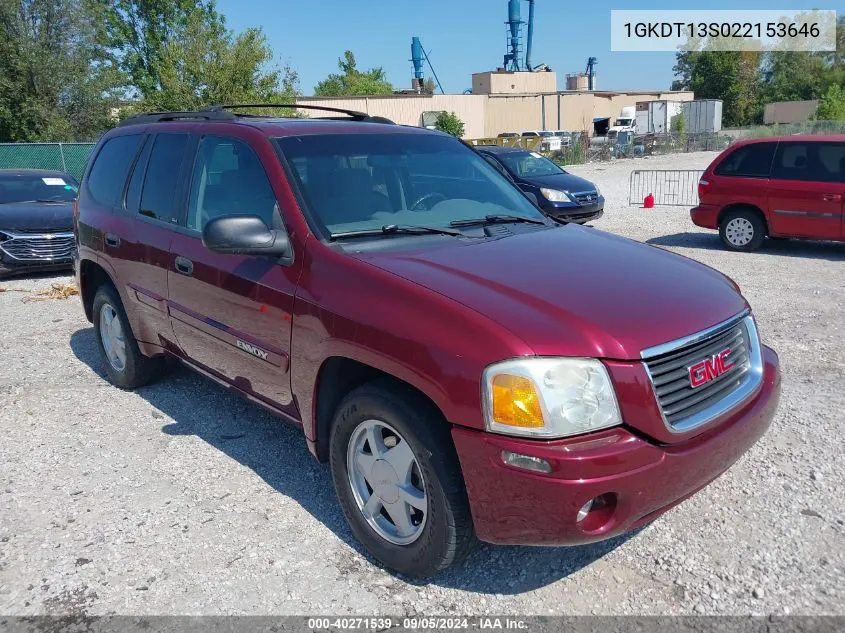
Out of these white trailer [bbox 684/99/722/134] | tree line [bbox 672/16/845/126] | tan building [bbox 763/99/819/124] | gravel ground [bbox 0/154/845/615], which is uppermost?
tree line [bbox 672/16/845/126]

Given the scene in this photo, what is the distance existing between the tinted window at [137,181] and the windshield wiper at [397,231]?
6.61ft

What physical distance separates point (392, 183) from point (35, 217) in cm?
834

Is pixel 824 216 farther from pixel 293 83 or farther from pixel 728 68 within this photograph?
pixel 728 68

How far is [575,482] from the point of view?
2338 mm

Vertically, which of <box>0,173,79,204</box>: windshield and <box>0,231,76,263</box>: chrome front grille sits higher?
<box>0,173,79,204</box>: windshield

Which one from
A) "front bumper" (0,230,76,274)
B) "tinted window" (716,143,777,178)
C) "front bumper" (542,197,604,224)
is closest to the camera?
"front bumper" (0,230,76,274)

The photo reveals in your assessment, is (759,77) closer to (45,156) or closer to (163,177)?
(45,156)

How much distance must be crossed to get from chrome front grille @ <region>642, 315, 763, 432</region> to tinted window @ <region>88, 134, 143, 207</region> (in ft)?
12.8

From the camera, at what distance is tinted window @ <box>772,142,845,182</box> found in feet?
31.9

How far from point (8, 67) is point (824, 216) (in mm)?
26392

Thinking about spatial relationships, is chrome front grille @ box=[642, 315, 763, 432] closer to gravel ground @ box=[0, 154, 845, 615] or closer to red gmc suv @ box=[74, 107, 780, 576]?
red gmc suv @ box=[74, 107, 780, 576]

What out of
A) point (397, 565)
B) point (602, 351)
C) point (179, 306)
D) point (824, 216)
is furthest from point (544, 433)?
point (824, 216)

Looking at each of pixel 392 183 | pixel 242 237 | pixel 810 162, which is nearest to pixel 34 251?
pixel 392 183

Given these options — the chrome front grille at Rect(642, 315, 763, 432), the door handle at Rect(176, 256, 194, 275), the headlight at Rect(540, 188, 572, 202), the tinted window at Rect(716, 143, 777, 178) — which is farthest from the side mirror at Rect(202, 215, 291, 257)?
the headlight at Rect(540, 188, 572, 202)
